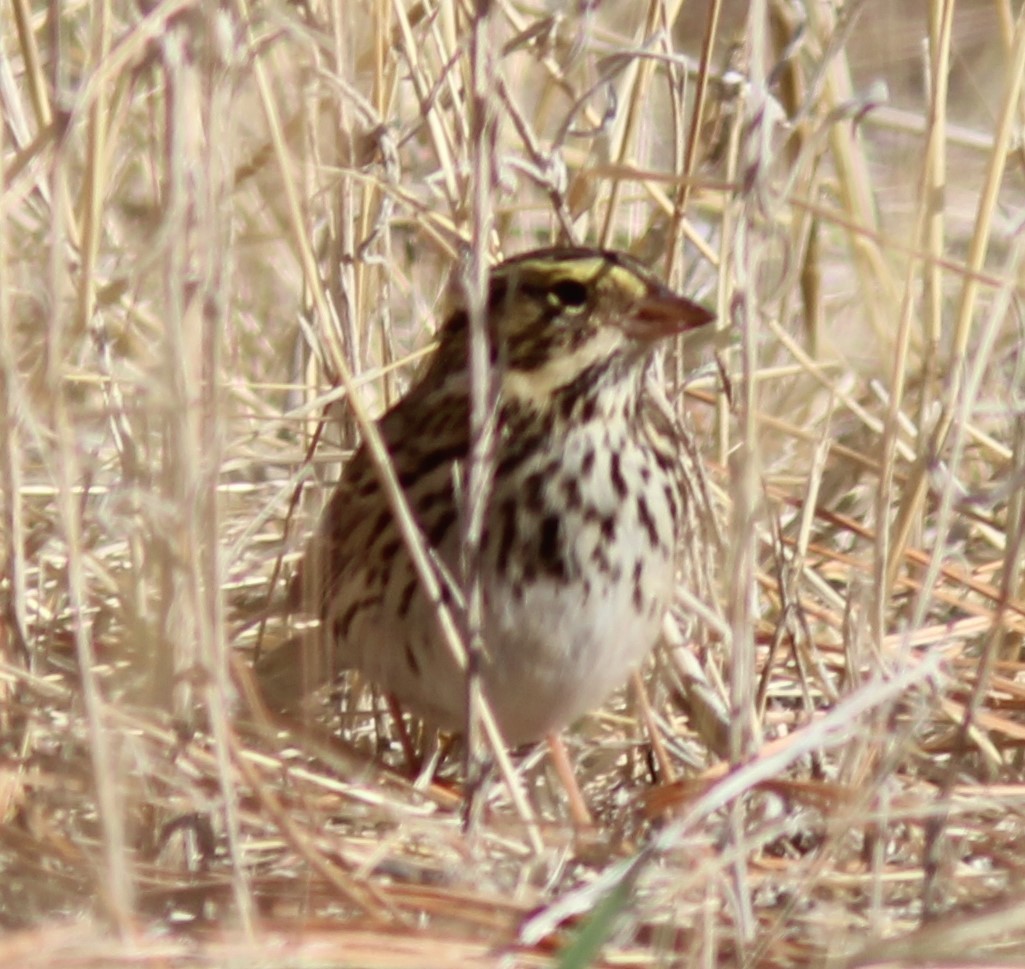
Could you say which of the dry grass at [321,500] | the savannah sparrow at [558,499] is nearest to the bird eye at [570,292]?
the savannah sparrow at [558,499]

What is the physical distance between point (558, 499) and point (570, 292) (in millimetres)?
255

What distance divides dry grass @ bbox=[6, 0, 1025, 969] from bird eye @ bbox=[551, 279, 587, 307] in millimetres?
124

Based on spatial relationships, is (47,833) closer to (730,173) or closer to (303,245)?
(303,245)

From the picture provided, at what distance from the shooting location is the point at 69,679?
2918 millimetres

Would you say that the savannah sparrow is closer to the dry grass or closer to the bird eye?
the bird eye

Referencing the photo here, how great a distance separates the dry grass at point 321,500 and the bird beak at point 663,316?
131 millimetres

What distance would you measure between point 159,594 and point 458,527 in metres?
0.64

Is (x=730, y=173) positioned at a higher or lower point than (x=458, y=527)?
higher

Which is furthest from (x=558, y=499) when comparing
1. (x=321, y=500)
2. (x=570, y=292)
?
(x=321, y=500)

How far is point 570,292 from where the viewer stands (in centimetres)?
269

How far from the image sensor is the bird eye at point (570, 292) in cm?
268

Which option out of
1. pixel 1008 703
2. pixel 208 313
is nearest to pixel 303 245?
pixel 208 313

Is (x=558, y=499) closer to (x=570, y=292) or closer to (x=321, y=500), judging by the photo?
(x=570, y=292)

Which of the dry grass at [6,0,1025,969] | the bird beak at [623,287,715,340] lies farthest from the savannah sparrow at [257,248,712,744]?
the dry grass at [6,0,1025,969]
